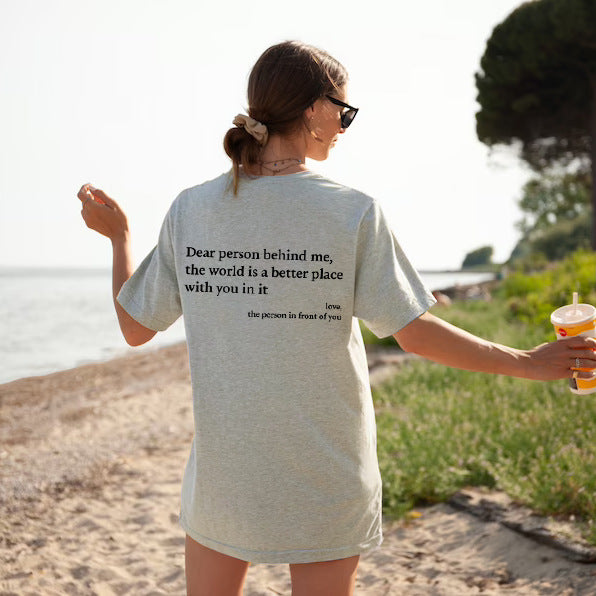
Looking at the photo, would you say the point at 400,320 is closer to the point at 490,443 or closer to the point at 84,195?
the point at 84,195

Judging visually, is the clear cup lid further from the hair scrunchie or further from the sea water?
the sea water

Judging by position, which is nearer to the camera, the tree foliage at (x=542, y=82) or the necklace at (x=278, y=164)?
the necklace at (x=278, y=164)

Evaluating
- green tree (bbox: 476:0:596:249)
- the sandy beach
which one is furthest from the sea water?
green tree (bbox: 476:0:596:249)

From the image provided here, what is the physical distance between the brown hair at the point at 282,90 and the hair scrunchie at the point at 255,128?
26mm

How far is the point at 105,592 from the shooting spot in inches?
136

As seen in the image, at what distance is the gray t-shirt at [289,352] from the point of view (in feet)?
4.99

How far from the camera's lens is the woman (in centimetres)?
153

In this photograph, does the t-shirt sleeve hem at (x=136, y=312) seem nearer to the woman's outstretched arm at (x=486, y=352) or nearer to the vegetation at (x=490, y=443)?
the woman's outstretched arm at (x=486, y=352)

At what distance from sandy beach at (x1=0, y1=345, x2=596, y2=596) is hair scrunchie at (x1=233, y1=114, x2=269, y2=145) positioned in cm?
255

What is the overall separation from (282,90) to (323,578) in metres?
1.12

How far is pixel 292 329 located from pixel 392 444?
344 cm

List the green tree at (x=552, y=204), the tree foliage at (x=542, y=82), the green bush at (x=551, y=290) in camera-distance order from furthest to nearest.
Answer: the green tree at (x=552, y=204)
the tree foliage at (x=542, y=82)
the green bush at (x=551, y=290)

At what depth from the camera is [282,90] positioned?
5.20ft

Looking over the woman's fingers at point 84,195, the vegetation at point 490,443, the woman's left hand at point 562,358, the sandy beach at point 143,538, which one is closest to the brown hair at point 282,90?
the woman's fingers at point 84,195
